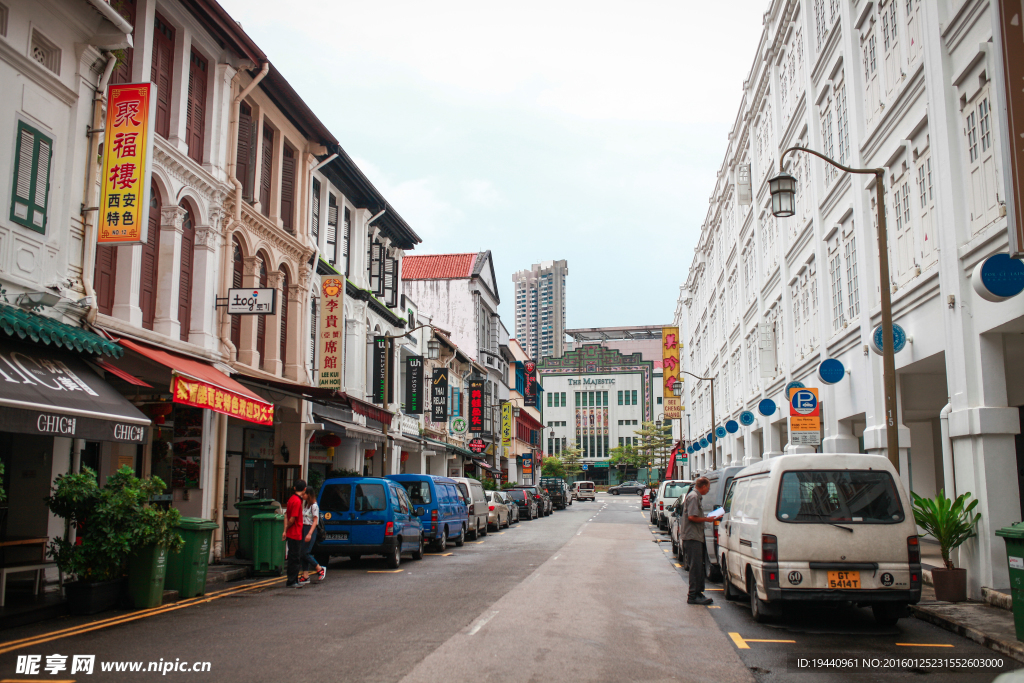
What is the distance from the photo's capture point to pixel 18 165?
11.9 m

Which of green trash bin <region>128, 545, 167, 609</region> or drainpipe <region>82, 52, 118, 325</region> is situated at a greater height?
drainpipe <region>82, 52, 118, 325</region>

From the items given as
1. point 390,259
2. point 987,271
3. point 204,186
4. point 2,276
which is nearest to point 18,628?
point 2,276

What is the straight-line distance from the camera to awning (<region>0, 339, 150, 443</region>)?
9.77 m

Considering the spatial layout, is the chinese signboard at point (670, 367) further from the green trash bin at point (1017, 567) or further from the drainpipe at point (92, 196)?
the green trash bin at point (1017, 567)

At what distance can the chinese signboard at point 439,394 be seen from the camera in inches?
1474

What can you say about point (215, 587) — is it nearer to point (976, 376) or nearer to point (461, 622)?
point (461, 622)

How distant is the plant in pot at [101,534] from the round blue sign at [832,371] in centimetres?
1418

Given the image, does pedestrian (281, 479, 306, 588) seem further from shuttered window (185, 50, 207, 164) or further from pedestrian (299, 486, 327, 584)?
shuttered window (185, 50, 207, 164)

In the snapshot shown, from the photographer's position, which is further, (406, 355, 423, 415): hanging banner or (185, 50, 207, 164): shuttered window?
(406, 355, 423, 415): hanging banner

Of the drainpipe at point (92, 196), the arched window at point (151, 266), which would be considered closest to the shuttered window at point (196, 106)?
the arched window at point (151, 266)

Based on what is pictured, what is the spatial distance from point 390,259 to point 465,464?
2106cm

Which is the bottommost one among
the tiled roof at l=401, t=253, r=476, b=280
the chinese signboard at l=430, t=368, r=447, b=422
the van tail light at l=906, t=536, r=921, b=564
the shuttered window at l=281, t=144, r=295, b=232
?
the van tail light at l=906, t=536, r=921, b=564

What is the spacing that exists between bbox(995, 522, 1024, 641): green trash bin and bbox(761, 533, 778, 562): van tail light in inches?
90.3

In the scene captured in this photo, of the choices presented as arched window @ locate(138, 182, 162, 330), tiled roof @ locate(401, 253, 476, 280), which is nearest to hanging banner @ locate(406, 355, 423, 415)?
arched window @ locate(138, 182, 162, 330)
